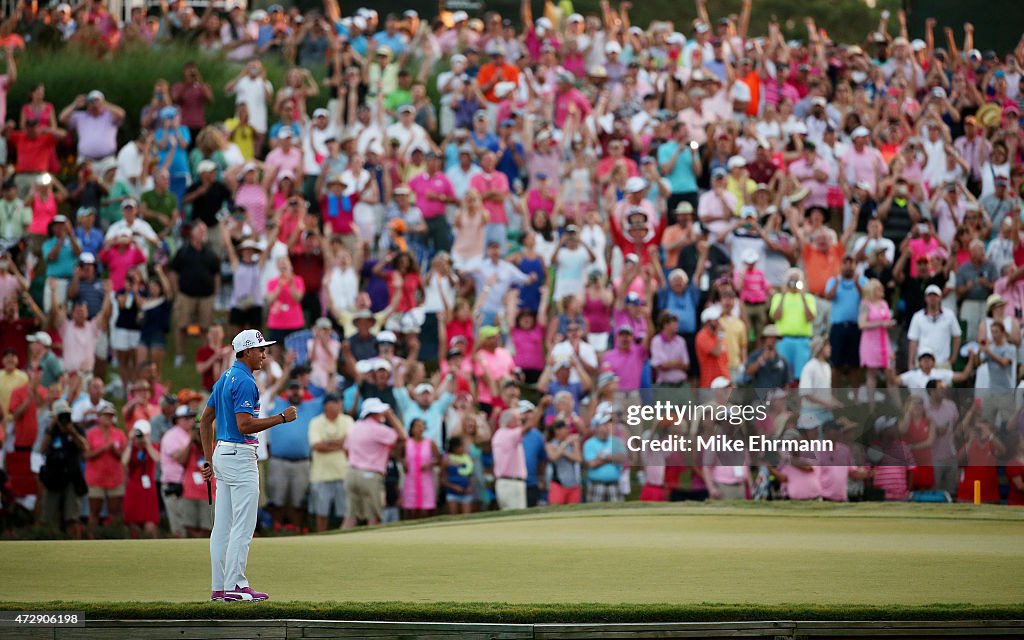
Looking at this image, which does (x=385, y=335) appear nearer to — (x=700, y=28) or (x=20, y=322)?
(x=20, y=322)

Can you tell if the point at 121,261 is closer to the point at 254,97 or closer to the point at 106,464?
the point at 106,464

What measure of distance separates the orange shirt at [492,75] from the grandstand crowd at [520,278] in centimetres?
5

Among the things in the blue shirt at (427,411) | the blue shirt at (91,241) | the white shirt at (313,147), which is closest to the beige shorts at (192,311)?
the blue shirt at (91,241)

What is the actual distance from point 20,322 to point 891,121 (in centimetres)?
1297

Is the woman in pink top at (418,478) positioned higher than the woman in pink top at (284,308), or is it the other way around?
the woman in pink top at (284,308)

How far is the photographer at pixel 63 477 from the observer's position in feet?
61.3

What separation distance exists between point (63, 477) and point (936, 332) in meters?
10.7

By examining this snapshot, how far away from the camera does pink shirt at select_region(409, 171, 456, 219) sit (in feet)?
74.5

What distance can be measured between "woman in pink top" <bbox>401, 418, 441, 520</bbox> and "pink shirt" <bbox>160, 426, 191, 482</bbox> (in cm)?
253

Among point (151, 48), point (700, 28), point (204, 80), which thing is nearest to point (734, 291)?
point (700, 28)

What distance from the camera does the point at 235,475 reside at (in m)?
9.85

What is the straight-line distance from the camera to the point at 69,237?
21672 millimetres

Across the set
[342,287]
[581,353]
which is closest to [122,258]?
[342,287]

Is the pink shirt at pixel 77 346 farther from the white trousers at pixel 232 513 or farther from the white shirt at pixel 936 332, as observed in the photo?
the white trousers at pixel 232 513
